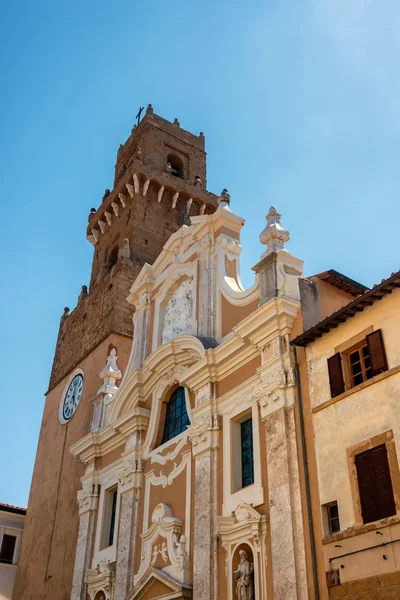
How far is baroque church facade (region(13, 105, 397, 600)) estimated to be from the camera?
12.2m

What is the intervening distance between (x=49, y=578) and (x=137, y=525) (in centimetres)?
644

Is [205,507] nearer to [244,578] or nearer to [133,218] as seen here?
[244,578]

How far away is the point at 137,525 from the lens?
653 inches

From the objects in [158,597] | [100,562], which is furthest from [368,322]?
[100,562]

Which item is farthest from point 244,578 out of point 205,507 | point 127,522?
point 127,522

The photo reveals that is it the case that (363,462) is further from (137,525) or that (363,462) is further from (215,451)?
(137,525)

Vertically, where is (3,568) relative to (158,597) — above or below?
above

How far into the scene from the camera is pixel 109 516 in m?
18.9

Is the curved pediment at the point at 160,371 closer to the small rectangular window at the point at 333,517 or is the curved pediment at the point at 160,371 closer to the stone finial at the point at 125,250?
the small rectangular window at the point at 333,517

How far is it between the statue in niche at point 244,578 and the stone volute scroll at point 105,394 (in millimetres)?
9007

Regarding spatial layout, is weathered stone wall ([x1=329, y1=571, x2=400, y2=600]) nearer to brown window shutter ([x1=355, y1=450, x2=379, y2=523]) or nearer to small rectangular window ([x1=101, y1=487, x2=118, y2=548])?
brown window shutter ([x1=355, y1=450, x2=379, y2=523])

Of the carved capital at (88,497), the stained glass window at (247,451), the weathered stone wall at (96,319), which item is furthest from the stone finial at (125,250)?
the stained glass window at (247,451)

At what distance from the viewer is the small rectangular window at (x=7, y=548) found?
25203mm

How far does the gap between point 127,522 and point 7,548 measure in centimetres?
1120
